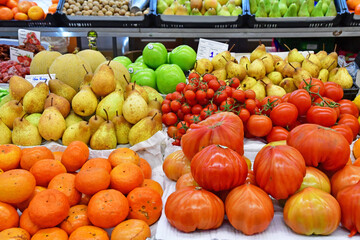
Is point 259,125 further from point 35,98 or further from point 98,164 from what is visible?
point 35,98

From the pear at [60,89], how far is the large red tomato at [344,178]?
159cm

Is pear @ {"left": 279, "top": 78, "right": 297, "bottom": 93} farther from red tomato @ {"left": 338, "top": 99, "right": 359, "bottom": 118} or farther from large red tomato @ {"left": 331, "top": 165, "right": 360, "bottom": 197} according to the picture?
large red tomato @ {"left": 331, "top": 165, "right": 360, "bottom": 197}

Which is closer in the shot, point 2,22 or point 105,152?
point 105,152

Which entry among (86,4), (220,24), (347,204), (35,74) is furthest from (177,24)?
(347,204)

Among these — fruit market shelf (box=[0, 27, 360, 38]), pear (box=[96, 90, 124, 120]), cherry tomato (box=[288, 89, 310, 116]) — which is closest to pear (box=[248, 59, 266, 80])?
cherry tomato (box=[288, 89, 310, 116])

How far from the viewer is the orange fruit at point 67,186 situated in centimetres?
130

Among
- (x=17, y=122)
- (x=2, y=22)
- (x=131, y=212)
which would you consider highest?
(x=2, y=22)

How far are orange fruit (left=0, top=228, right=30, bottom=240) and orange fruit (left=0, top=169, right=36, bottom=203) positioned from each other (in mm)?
123

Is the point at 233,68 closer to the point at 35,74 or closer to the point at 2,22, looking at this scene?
the point at 35,74

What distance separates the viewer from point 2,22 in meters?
3.19

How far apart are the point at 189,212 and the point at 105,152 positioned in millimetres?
817

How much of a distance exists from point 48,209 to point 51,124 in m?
0.78

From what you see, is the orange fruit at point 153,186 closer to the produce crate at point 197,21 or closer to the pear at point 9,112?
the pear at point 9,112

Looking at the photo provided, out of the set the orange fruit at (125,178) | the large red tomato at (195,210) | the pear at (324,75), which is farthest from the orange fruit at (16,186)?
the pear at (324,75)
